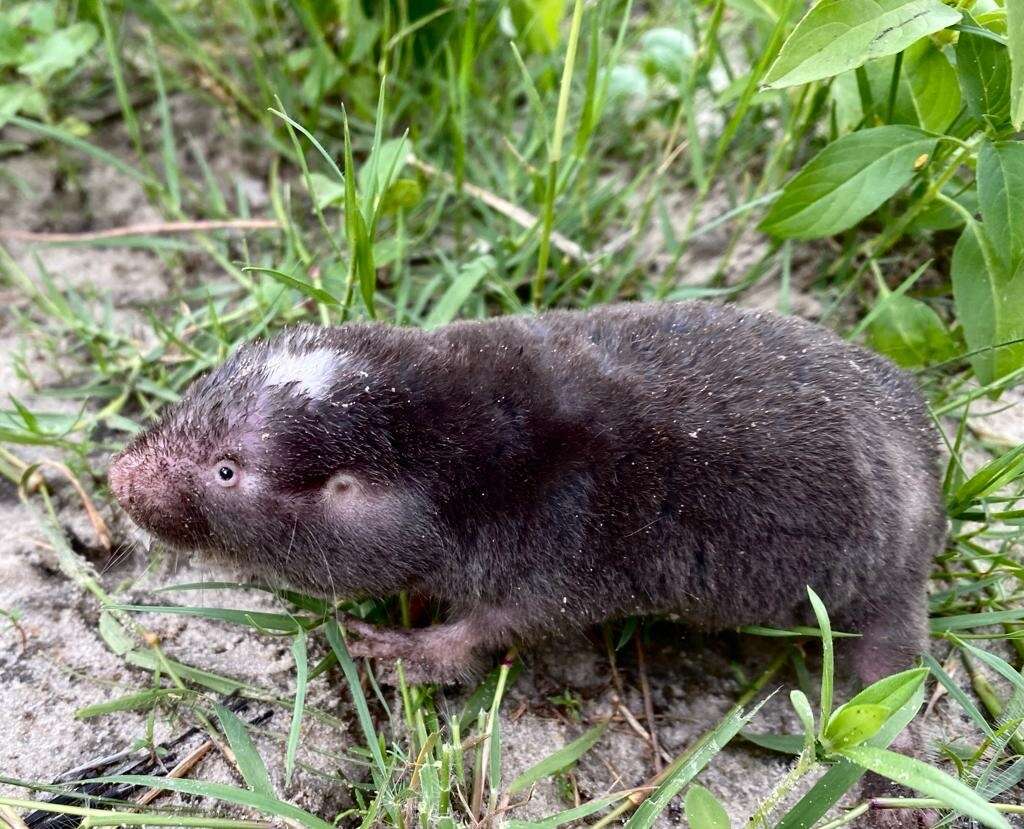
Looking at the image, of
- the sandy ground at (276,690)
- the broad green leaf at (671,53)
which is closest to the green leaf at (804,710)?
the sandy ground at (276,690)

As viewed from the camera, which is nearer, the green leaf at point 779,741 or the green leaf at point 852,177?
the green leaf at point 779,741

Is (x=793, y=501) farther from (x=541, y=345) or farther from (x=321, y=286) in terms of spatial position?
(x=321, y=286)

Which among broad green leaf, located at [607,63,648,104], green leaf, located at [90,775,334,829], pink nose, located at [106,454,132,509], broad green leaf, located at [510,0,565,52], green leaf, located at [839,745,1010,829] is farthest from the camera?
broad green leaf, located at [607,63,648,104]

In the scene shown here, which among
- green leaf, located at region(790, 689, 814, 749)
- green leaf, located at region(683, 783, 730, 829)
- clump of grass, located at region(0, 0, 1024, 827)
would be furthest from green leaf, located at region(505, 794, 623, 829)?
green leaf, located at region(790, 689, 814, 749)

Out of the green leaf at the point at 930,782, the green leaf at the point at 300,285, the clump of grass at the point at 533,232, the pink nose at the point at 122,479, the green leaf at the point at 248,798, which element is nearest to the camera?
the green leaf at the point at 930,782

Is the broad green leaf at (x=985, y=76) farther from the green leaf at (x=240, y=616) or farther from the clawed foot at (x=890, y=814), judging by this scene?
the green leaf at (x=240, y=616)

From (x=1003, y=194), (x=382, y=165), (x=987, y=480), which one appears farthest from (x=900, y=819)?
(x=382, y=165)

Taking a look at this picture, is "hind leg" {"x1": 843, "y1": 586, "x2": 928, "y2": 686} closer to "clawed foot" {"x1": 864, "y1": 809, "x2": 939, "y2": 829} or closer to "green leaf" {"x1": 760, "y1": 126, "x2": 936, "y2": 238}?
Answer: "clawed foot" {"x1": 864, "y1": 809, "x2": 939, "y2": 829}
